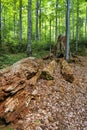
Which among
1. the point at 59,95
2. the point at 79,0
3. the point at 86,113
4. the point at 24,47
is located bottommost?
the point at 86,113

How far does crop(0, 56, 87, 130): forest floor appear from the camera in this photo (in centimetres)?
627

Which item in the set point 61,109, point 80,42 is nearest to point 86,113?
point 61,109

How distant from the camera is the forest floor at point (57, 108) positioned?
20.6 feet

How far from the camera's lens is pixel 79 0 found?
968 inches

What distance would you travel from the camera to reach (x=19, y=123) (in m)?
6.15

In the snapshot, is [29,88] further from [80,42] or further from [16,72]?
[80,42]

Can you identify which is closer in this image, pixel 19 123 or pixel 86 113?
pixel 19 123

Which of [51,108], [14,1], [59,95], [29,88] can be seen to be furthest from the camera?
[14,1]

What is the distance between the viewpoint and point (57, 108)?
283 inches

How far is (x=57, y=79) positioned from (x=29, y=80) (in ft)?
6.23

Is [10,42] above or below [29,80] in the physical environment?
above

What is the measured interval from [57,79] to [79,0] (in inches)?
690

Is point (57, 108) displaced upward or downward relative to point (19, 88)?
downward

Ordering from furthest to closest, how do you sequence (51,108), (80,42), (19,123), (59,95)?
(80,42)
(59,95)
(51,108)
(19,123)
